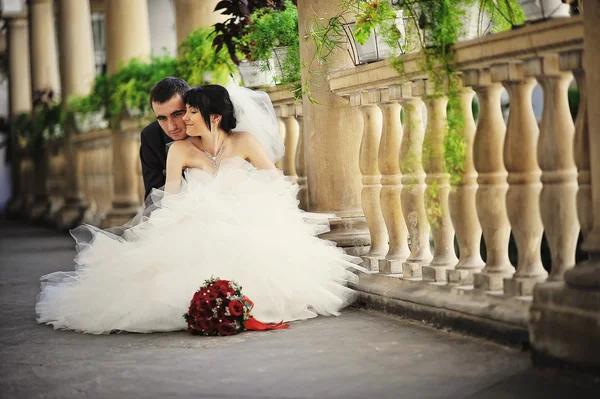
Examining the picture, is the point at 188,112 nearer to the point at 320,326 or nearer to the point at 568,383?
the point at 320,326

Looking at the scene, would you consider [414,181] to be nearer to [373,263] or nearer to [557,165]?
[373,263]

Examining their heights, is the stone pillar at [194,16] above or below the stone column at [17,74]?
below

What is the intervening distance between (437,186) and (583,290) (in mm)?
1354

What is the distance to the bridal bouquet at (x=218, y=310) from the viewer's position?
482cm

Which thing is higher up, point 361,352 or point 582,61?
point 582,61

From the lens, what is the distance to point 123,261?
5402 mm

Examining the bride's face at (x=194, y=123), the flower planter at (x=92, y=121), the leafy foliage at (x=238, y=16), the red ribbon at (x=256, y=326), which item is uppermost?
the leafy foliage at (x=238, y=16)

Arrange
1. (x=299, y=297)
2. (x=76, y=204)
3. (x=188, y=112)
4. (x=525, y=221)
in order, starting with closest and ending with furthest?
(x=525, y=221) → (x=299, y=297) → (x=188, y=112) → (x=76, y=204)

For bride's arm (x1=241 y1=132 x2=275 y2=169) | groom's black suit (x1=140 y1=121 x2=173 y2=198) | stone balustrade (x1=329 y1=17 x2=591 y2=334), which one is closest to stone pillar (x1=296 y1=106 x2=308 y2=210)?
bride's arm (x1=241 y1=132 x2=275 y2=169)

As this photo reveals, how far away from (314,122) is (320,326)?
1.52m

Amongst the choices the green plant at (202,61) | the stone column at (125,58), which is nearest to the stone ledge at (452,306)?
the green plant at (202,61)

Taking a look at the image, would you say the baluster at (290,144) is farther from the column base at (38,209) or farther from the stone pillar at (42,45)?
the stone pillar at (42,45)

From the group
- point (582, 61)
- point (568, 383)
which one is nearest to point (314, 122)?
point (582, 61)

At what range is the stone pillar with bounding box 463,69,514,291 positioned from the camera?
14.2 feet
